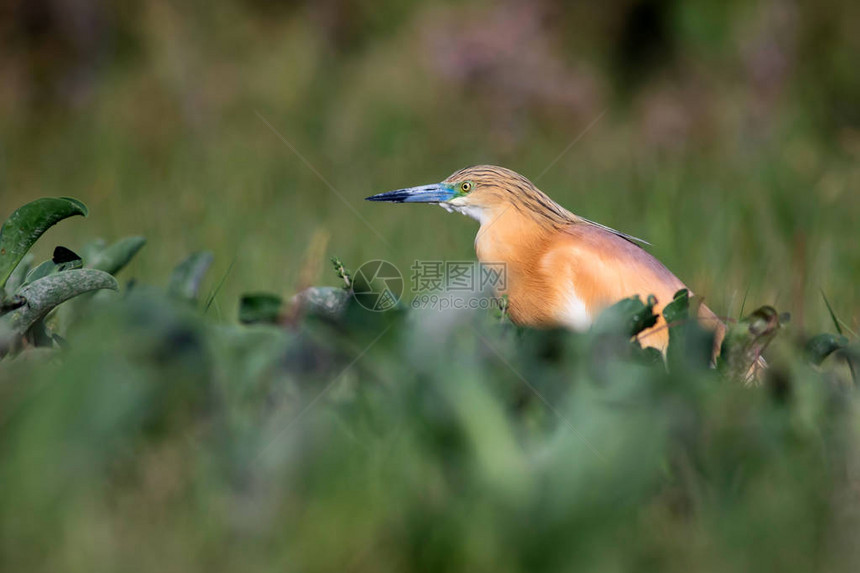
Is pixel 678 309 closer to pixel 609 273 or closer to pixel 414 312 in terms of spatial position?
pixel 414 312

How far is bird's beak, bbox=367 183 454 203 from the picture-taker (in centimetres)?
297

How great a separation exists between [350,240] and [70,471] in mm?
3489

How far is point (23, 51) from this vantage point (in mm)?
7805

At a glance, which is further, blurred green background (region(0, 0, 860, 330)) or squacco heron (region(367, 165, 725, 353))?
blurred green background (region(0, 0, 860, 330))

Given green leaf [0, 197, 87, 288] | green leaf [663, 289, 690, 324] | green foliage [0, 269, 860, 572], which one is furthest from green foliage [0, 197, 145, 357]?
green leaf [663, 289, 690, 324]

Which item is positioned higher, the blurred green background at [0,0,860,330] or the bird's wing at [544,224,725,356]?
the blurred green background at [0,0,860,330]

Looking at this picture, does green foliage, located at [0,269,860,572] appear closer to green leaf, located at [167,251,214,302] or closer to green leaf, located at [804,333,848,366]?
green leaf, located at [804,333,848,366]

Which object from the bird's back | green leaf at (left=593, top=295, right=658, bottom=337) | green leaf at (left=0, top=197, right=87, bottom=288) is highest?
the bird's back

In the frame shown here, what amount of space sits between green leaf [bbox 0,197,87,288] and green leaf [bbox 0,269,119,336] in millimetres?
97

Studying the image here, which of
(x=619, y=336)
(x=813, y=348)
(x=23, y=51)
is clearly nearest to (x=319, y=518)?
(x=619, y=336)

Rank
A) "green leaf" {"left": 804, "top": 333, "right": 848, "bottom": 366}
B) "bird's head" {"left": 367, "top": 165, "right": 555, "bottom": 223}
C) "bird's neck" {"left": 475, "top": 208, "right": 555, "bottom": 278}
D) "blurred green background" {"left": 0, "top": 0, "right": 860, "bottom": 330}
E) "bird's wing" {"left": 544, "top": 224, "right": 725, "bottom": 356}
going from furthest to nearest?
"blurred green background" {"left": 0, "top": 0, "right": 860, "bottom": 330}, "bird's head" {"left": 367, "top": 165, "right": 555, "bottom": 223}, "bird's neck" {"left": 475, "top": 208, "right": 555, "bottom": 278}, "bird's wing" {"left": 544, "top": 224, "right": 725, "bottom": 356}, "green leaf" {"left": 804, "top": 333, "right": 848, "bottom": 366}

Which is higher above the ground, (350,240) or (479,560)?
(350,240)

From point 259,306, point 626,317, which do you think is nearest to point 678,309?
point 626,317

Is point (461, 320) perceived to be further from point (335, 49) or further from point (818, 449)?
point (335, 49)
